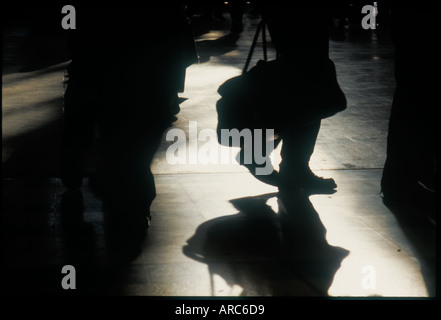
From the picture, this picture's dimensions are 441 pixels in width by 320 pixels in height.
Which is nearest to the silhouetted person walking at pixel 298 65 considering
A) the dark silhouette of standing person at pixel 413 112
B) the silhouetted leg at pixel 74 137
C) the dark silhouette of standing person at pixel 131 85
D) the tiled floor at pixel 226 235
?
the tiled floor at pixel 226 235

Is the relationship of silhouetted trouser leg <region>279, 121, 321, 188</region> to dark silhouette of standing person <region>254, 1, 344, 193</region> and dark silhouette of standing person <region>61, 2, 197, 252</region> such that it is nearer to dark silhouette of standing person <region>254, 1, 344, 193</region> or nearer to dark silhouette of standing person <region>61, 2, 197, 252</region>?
dark silhouette of standing person <region>254, 1, 344, 193</region>

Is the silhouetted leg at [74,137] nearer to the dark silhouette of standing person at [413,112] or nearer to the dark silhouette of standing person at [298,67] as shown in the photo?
the dark silhouette of standing person at [298,67]

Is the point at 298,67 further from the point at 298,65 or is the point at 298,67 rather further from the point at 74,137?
the point at 74,137

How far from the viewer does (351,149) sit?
7113mm

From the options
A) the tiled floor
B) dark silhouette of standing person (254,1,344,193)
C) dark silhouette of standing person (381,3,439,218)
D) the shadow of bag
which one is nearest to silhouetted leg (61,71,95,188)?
the tiled floor

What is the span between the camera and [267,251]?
4414 millimetres

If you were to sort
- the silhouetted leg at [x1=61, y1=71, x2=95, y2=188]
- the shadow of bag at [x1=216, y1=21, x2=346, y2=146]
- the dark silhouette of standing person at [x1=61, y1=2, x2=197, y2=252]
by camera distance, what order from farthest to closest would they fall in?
the silhouetted leg at [x1=61, y1=71, x2=95, y2=188] < the shadow of bag at [x1=216, y1=21, x2=346, y2=146] < the dark silhouette of standing person at [x1=61, y1=2, x2=197, y2=252]

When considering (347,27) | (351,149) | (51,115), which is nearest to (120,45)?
(351,149)

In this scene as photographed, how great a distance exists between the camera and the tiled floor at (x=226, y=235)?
390 centimetres

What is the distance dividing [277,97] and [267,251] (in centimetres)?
117

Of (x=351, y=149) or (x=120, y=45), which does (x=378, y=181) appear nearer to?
(x=351, y=149)

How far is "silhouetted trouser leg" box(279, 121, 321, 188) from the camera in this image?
5605mm

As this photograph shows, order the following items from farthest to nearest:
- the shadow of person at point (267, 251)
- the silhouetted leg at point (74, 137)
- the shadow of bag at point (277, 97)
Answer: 1. the silhouetted leg at point (74, 137)
2. the shadow of bag at point (277, 97)
3. the shadow of person at point (267, 251)
